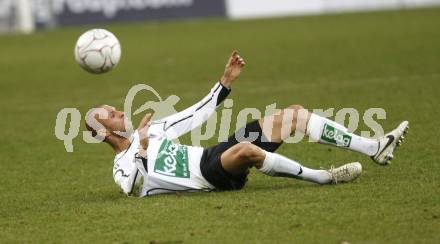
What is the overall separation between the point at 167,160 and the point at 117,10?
24705 mm

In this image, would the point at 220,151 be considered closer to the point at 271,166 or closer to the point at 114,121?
the point at 271,166

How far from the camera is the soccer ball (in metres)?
11.3

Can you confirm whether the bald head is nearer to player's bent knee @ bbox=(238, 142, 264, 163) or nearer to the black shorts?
the black shorts

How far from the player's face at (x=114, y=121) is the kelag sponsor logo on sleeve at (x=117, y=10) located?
23.6 m

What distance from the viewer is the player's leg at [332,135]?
8875 millimetres

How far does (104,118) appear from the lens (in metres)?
9.30

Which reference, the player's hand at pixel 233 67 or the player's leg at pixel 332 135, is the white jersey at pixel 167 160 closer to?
the player's hand at pixel 233 67

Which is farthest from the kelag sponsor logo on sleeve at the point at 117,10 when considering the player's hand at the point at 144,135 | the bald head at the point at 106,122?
the player's hand at the point at 144,135

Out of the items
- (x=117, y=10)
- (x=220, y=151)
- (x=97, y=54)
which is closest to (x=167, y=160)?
(x=220, y=151)

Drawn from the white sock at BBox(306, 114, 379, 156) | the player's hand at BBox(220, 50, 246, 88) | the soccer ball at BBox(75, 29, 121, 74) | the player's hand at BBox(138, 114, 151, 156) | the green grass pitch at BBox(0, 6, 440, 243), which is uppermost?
the player's hand at BBox(220, 50, 246, 88)

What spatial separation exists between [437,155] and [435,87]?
19.8ft

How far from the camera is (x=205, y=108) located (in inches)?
360

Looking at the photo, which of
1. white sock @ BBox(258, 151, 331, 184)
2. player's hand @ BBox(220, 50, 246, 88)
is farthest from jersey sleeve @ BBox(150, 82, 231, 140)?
white sock @ BBox(258, 151, 331, 184)

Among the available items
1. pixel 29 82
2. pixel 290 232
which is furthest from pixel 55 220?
pixel 29 82
